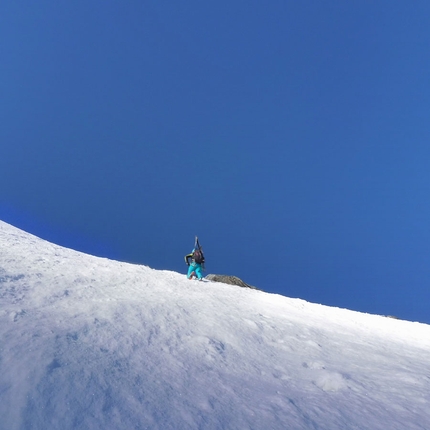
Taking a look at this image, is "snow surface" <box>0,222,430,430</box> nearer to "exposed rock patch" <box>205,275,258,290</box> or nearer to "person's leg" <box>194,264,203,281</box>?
"person's leg" <box>194,264,203,281</box>

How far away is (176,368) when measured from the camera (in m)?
4.89

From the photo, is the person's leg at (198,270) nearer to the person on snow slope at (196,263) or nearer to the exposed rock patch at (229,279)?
the person on snow slope at (196,263)

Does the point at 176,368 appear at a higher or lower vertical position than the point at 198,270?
lower

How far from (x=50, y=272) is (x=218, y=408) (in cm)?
774

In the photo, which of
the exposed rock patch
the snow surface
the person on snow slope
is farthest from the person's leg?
the exposed rock patch

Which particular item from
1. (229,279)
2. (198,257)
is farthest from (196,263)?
(229,279)

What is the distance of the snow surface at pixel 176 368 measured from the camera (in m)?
3.58

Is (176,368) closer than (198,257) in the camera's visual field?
Yes

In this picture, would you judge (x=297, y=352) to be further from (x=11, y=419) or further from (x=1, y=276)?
(x=1, y=276)

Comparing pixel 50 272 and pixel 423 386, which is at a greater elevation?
pixel 50 272

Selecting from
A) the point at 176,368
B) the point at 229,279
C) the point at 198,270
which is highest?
the point at 229,279

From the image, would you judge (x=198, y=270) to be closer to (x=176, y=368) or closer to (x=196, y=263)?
(x=196, y=263)

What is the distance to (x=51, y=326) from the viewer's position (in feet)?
17.8

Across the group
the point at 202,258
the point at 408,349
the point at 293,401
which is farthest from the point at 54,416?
the point at 202,258
